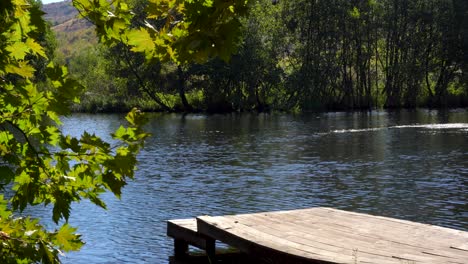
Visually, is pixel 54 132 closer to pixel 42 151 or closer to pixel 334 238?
pixel 42 151

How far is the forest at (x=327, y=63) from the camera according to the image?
281ft

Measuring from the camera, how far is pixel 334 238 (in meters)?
9.40

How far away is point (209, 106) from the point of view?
8894 cm

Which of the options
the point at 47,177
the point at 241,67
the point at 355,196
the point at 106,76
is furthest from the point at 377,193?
the point at 106,76

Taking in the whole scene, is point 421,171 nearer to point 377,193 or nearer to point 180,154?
point 377,193

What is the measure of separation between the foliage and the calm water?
11499 mm

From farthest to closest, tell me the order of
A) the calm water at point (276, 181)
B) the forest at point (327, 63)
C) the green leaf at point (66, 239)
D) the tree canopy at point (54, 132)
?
the forest at point (327, 63) → the calm water at point (276, 181) → the green leaf at point (66, 239) → the tree canopy at point (54, 132)

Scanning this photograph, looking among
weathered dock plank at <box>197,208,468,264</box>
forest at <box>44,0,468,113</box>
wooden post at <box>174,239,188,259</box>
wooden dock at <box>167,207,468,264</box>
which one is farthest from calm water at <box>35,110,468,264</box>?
forest at <box>44,0,468,113</box>

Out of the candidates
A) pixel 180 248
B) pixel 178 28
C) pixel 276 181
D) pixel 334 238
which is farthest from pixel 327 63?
pixel 178 28

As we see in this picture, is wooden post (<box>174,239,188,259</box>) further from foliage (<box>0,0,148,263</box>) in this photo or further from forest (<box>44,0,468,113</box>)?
forest (<box>44,0,468,113</box>)

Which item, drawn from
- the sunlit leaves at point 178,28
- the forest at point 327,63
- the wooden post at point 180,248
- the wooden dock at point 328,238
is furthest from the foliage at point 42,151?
the forest at point 327,63

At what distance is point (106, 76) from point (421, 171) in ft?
251

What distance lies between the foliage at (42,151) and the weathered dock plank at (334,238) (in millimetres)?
4345

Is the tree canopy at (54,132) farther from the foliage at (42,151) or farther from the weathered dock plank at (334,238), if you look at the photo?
the weathered dock plank at (334,238)
